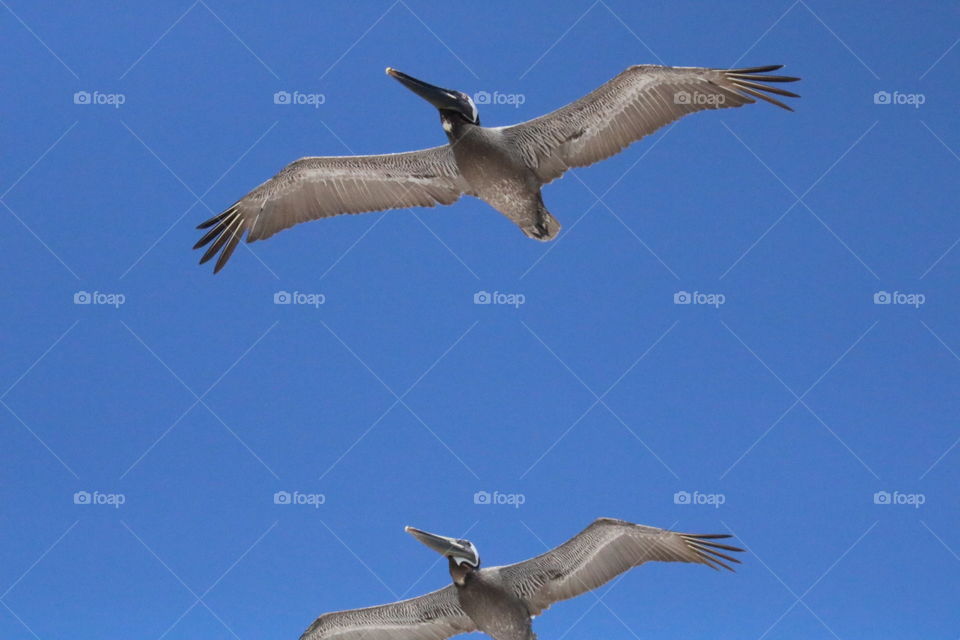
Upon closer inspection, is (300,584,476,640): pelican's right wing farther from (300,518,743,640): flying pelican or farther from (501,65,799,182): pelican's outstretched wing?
(501,65,799,182): pelican's outstretched wing

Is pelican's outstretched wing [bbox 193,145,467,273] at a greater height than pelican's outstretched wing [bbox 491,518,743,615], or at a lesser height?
greater

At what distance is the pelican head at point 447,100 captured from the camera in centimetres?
932

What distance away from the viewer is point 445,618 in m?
10.0

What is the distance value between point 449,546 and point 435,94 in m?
4.10

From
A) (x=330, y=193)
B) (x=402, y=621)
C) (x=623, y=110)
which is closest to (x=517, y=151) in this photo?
(x=623, y=110)

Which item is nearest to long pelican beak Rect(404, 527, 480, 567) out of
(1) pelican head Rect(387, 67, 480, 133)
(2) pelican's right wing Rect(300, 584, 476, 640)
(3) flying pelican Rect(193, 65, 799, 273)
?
(2) pelican's right wing Rect(300, 584, 476, 640)

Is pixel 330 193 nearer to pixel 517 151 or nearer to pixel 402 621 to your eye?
pixel 517 151

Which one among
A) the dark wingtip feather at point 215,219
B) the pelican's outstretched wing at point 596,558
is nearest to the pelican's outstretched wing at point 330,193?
the dark wingtip feather at point 215,219

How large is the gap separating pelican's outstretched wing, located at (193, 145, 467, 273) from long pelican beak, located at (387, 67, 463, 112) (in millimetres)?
628

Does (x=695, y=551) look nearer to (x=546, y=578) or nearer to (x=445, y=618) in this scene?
(x=546, y=578)

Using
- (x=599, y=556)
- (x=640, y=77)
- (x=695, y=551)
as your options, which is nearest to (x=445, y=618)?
(x=599, y=556)

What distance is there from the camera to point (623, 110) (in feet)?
30.6

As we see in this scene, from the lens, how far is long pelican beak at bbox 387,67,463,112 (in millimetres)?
9312

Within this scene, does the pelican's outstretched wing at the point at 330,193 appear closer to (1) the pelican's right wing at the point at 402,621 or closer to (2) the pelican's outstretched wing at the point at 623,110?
(2) the pelican's outstretched wing at the point at 623,110
